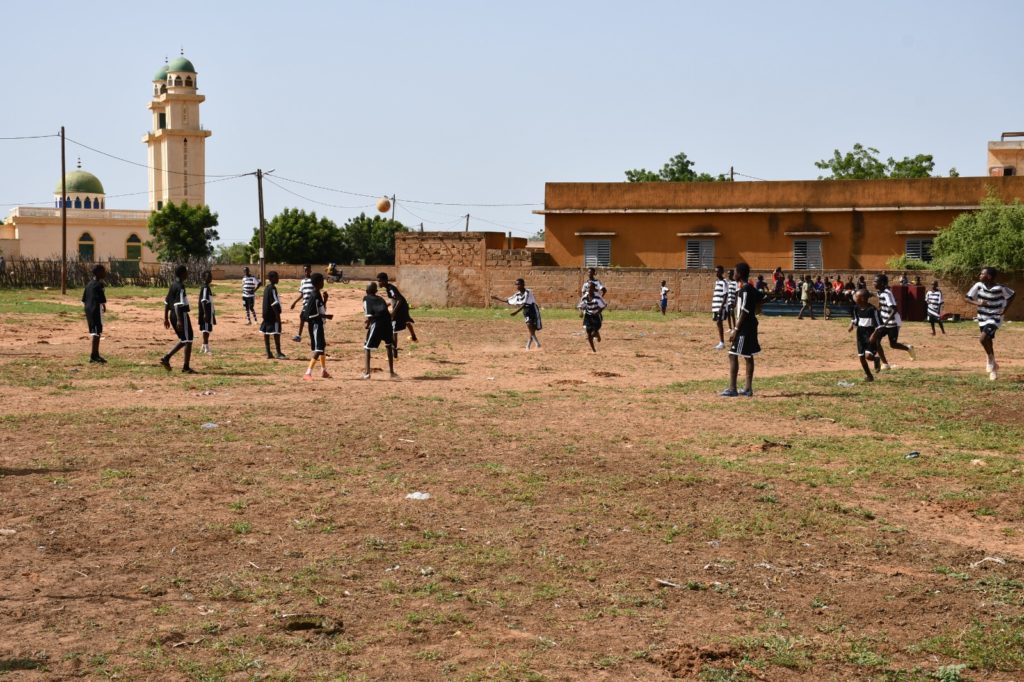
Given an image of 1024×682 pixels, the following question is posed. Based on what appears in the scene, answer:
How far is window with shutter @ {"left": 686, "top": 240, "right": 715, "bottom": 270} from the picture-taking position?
46.2 m

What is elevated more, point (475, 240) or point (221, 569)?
point (475, 240)

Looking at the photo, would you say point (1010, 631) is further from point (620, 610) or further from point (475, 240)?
point (475, 240)

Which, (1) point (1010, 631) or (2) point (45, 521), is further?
(2) point (45, 521)

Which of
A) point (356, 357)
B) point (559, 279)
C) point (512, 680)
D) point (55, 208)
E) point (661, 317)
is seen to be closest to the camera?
point (512, 680)

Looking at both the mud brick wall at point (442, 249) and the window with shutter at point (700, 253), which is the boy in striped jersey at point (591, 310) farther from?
the window with shutter at point (700, 253)

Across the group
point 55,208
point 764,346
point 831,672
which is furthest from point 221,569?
point 55,208

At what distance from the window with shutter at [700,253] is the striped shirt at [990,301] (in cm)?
2852

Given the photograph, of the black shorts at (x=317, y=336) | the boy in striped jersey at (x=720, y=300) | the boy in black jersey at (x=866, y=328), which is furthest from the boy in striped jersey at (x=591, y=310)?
the black shorts at (x=317, y=336)

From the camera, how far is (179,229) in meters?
85.4

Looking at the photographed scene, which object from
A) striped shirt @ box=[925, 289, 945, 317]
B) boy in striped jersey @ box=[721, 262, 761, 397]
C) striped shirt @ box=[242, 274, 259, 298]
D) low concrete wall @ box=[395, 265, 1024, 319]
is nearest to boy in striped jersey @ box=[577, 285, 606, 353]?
boy in striped jersey @ box=[721, 262, 761, 397]

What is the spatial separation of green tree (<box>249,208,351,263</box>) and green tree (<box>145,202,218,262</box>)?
14.5 ft

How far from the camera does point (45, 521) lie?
28.1 feet

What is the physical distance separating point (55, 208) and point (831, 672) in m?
98.7

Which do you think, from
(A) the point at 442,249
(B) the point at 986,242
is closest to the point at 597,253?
(A) the point at 442,249
